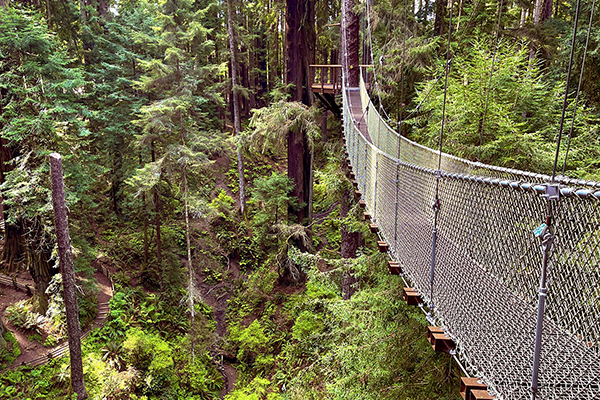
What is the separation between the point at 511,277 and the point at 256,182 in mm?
8434

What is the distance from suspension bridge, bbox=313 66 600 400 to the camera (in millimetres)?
1250

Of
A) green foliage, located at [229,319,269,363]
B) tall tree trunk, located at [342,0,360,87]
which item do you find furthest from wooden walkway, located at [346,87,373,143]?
green foliage, located at [229,319,269,363]

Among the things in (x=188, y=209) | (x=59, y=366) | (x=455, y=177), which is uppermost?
(x=455, y=177)

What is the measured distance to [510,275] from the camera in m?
1.71

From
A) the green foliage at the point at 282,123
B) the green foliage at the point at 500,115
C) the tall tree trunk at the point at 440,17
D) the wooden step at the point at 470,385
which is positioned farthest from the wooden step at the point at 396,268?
the tall tree trunk at the point at 440,17

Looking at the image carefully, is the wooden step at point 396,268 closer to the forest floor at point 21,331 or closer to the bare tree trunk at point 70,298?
the bare tree trunk at point 70,298

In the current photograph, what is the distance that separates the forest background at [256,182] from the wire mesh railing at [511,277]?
1718 mm

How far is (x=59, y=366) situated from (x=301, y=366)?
475cm

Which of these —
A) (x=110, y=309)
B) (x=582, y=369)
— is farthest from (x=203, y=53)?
(x=582, y=369)

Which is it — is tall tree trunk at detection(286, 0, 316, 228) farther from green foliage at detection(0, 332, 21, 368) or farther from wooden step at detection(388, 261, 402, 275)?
green foliage at detection(0, 332, 21, 368)

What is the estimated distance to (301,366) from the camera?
7527 millimetres

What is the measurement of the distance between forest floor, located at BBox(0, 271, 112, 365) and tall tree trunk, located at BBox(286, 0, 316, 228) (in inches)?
219

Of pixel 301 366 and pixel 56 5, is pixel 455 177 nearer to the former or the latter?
pixel 301 366

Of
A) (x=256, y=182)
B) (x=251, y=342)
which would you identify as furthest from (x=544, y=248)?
(x=256, y=182)
